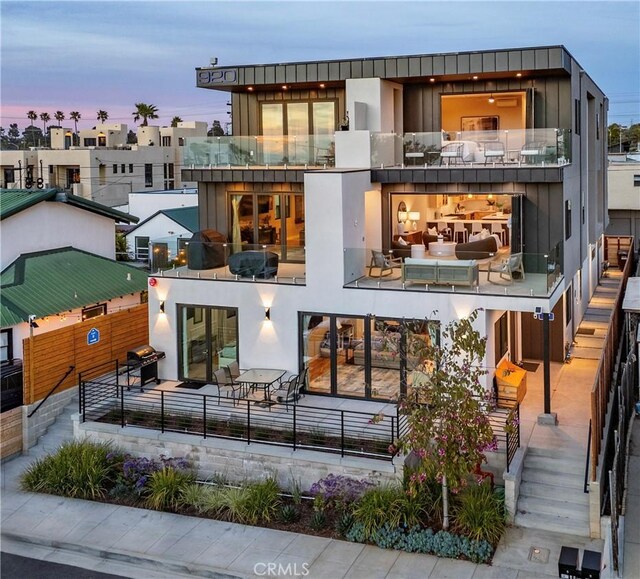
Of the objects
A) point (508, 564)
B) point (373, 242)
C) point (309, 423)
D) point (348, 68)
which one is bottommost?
point (508, 564)

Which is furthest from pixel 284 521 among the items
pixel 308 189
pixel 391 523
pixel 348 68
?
pixel 348 68

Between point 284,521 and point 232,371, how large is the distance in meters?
5.10

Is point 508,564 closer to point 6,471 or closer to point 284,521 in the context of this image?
point 284,521

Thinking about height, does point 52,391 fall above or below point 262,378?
below

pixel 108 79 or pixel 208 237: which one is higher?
pixel 108 79

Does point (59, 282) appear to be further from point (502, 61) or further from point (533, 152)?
point (502, 61)

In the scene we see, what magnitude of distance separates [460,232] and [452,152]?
296cm

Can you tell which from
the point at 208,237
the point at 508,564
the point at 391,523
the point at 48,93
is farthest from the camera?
the point at 48,93

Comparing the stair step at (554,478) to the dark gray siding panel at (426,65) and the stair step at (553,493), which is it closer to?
the stair step at (553,493)

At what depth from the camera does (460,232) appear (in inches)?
853

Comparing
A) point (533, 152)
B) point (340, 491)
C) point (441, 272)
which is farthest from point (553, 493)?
point (533, 152)

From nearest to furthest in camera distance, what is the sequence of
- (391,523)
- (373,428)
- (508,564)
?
(508,564)
(391,523)
(373,428)

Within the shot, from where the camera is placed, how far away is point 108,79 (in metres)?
48.5

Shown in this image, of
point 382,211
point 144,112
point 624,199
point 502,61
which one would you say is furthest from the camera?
point 144,112
